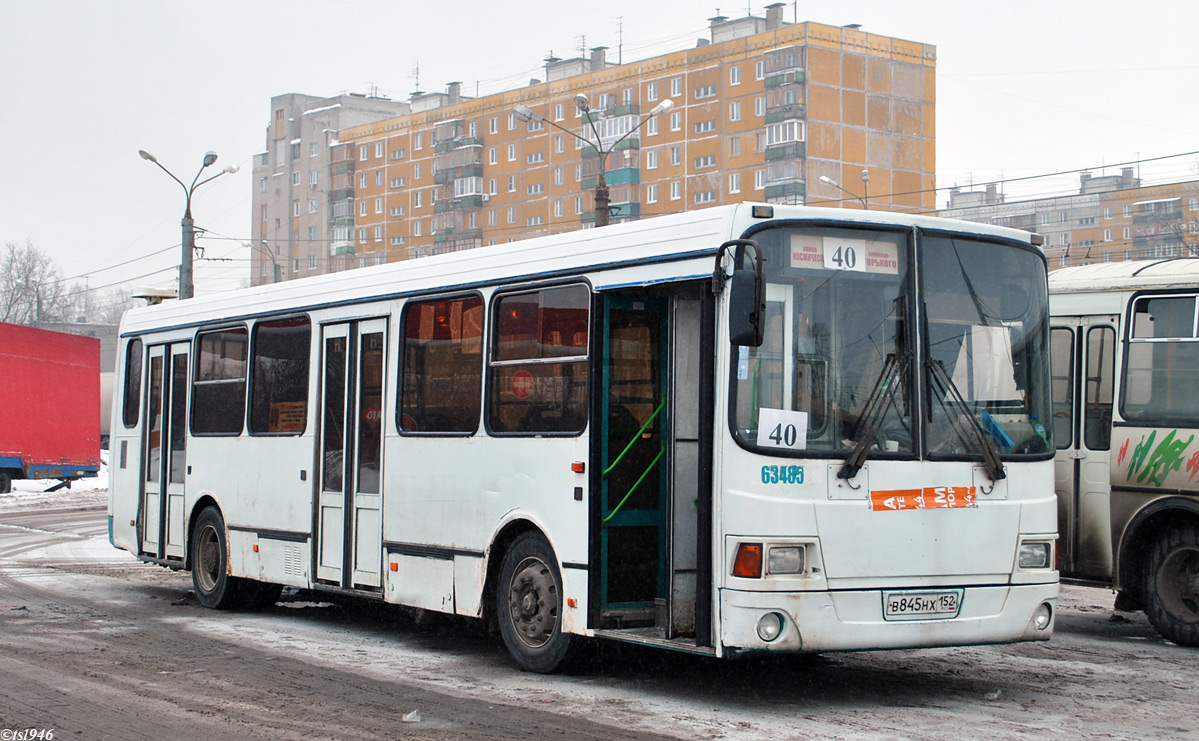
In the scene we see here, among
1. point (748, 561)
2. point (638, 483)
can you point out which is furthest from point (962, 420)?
point (638, 483)

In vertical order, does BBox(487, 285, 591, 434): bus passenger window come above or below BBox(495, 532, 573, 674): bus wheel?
above

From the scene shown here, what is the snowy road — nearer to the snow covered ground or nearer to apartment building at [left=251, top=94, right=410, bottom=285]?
the snow covered ground

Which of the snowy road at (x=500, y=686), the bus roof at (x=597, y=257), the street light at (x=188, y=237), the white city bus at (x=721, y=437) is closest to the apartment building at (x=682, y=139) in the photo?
the street light at (x=188, y=237)

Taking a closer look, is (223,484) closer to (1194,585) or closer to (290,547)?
(290,547)

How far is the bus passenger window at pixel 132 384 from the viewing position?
584 inches

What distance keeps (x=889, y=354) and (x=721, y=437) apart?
109cm

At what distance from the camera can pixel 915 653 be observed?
34.1 feet

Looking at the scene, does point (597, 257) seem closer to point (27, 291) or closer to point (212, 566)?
point (212, 566)

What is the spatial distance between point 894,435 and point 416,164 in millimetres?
89609

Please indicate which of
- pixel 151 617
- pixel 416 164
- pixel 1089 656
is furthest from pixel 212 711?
pixel 416 164

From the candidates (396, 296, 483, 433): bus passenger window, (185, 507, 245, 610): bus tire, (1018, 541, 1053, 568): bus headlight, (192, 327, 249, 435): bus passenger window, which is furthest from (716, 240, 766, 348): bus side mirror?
(185, 507, 245, 610): bus tire

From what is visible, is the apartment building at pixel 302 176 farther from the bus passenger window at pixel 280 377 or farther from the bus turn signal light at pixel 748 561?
the bus turn signal light at pixel 748 561

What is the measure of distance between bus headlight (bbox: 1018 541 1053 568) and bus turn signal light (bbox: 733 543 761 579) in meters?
1.76

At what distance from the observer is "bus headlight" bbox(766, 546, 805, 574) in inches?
298
